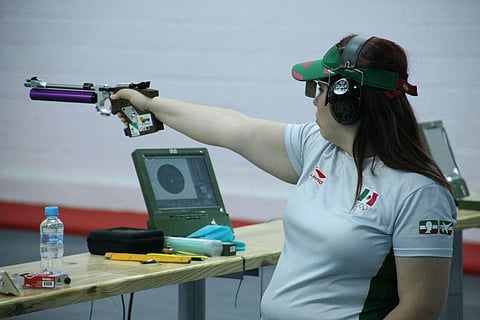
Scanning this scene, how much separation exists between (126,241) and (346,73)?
105cm

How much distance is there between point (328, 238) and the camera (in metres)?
1.94

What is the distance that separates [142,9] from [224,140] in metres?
4.70

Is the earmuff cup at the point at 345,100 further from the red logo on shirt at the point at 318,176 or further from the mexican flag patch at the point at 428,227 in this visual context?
the mexican flag patch at the point at 428,227

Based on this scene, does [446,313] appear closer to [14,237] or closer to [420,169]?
[420,169]

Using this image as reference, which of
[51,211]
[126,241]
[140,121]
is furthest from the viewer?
[126,241]

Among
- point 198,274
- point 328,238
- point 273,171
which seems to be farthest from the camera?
point 198,274

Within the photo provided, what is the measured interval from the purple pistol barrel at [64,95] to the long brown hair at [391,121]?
3.25 ft

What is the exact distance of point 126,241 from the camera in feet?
8.95

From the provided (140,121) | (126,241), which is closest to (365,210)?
(140,121)

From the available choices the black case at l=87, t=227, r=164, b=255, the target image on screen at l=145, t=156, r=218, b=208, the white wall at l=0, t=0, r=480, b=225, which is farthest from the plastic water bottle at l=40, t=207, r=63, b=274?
the white wall at l=0, t=0, r=480, b=225

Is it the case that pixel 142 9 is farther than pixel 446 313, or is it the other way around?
pixel 142 9

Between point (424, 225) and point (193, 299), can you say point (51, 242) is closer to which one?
point (193, 299)

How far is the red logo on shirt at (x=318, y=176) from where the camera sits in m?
2.05

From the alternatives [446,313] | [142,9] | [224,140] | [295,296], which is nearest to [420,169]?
[295,296]
